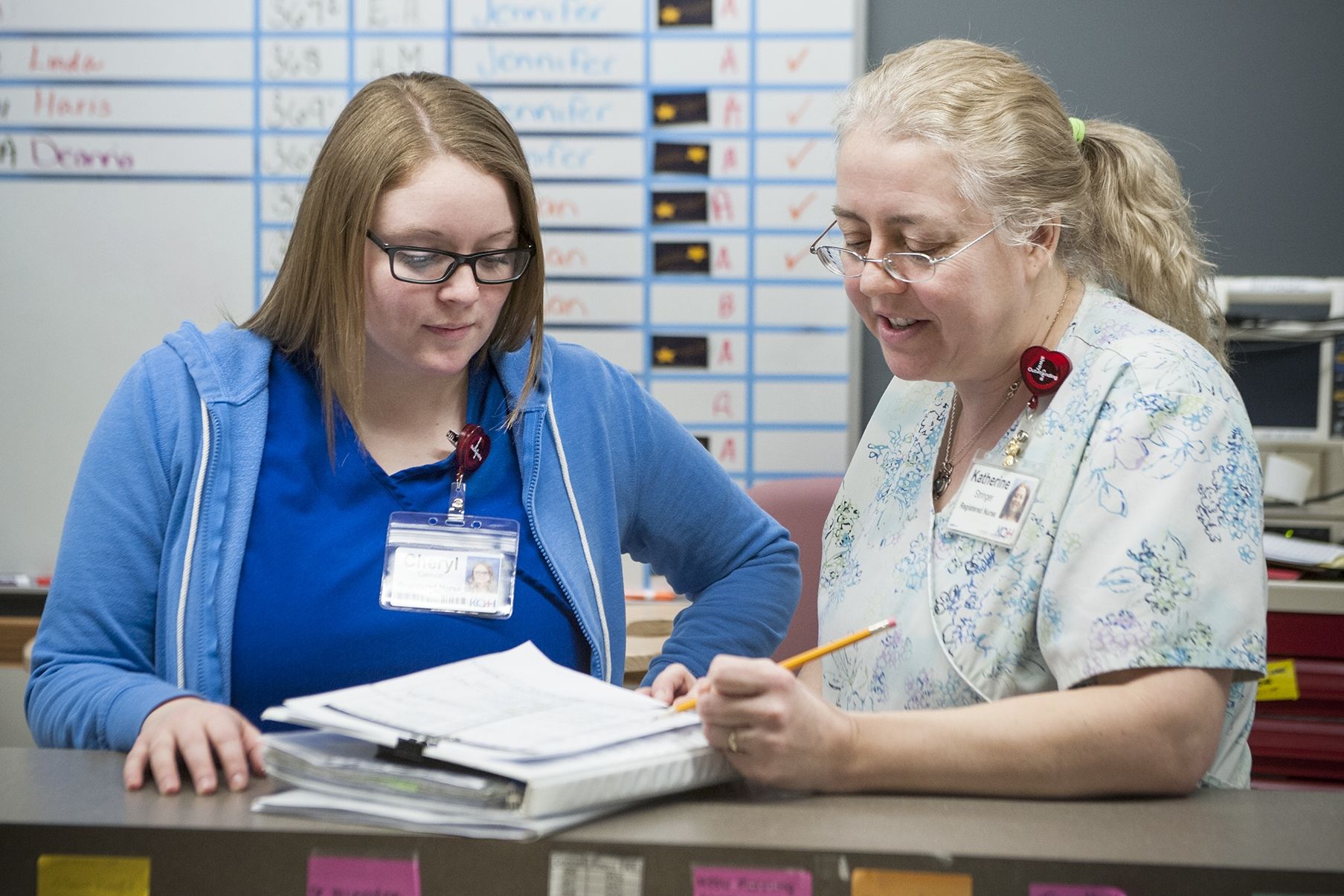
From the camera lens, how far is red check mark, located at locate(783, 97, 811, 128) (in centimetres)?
292

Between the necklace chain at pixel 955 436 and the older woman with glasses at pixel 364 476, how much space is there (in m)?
0.36

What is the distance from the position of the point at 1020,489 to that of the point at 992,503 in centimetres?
4

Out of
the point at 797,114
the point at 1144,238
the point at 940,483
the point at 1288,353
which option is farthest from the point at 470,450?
the point at 1288,353

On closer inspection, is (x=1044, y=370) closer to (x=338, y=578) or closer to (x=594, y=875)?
(x=594, y=875)

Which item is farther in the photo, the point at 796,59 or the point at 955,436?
the point at 796,59

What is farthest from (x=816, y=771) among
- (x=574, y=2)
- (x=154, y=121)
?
(x=154, y=121)

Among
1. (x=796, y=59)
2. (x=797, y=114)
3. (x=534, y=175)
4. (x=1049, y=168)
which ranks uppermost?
(x=796, y=59)

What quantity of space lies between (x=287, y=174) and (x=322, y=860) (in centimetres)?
246

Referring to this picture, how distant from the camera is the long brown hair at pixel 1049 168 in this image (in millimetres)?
1223

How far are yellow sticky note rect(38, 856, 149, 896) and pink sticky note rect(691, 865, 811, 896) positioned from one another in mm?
397

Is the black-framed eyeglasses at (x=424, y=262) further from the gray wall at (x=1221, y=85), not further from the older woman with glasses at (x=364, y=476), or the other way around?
the gray wall at (x=1221, y=85)

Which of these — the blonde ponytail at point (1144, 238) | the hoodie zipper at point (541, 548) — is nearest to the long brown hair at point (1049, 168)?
the blonde ponytail at point (1144, 238)

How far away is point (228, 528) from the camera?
1340 mm

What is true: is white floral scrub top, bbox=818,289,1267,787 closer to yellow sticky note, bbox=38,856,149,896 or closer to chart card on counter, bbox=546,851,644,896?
chart card on counter, bbox=546,851,644,896
